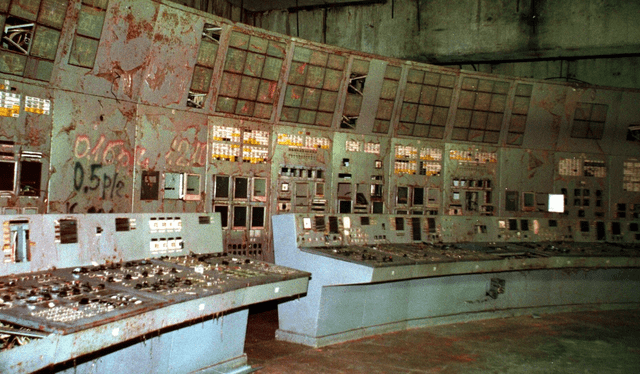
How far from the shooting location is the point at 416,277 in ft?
16.2

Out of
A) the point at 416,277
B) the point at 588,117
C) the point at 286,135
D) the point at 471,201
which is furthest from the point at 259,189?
the point at 588,117

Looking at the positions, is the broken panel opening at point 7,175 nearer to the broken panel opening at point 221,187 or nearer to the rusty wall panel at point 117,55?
the rusty wall panel at point 117,55

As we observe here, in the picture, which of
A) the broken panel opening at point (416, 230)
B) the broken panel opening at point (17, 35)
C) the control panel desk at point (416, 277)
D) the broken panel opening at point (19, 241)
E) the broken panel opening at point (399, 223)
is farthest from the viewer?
the broken panel opening at point (416, 230)

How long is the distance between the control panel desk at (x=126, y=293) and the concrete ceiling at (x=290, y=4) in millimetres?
5169

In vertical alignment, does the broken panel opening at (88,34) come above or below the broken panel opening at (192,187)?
above

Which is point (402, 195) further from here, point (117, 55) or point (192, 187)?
point (117, 55)

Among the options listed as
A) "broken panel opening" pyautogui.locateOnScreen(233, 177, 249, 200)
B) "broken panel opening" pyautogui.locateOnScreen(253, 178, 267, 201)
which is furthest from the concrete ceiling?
"broken panel opening" pyautogui.locateOnScreen(233, 177, 249, 200)

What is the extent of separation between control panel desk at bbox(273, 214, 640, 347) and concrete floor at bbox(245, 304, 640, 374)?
17 centimetres

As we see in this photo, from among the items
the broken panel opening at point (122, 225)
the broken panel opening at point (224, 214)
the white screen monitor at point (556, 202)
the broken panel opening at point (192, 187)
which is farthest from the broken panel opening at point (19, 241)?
the white screen monitor at point (556, 202)

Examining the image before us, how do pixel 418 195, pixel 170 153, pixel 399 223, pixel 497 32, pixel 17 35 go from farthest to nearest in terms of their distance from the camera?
1. pixel 497 32
2. pixel 418 195
3. pixel 399 223
4. pixel 170 153
5. pixel 17 35

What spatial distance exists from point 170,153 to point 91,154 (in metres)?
0.68

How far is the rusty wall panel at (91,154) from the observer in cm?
434

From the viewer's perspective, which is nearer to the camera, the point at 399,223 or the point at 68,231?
the point at 68,231

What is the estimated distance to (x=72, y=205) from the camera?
14.6 feet
